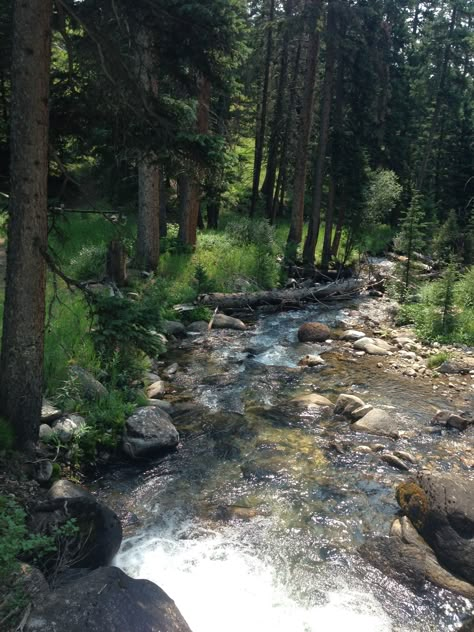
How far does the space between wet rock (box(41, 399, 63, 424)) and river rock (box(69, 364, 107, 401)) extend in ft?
2.02

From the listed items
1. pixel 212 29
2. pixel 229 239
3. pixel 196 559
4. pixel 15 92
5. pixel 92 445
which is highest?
pixel 212 29

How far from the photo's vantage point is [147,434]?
301 inches

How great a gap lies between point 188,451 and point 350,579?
3152 millimetres

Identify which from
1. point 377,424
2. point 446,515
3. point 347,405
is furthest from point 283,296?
point 446,515

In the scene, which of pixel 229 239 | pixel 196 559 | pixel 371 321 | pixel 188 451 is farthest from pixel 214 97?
pixel 196 559

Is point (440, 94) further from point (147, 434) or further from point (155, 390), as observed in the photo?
point (147, 434)

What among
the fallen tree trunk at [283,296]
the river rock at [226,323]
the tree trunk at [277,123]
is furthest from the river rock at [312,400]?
the tree trunk at [277,123]

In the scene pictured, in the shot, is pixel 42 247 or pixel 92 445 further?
pixel 92 445

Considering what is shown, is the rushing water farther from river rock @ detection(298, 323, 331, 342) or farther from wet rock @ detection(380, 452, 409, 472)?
river rock @ detection(298, 323, 331, 342)

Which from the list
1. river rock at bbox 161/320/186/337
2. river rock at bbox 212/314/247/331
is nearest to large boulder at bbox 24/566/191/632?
river rock at bbox 161/320/186/337

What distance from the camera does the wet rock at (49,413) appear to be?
714 centimetres

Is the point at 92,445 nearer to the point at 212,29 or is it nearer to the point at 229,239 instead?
the point at 212,29

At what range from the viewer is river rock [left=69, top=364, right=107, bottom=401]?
26.3 ft

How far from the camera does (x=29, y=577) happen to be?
13.7 feet
